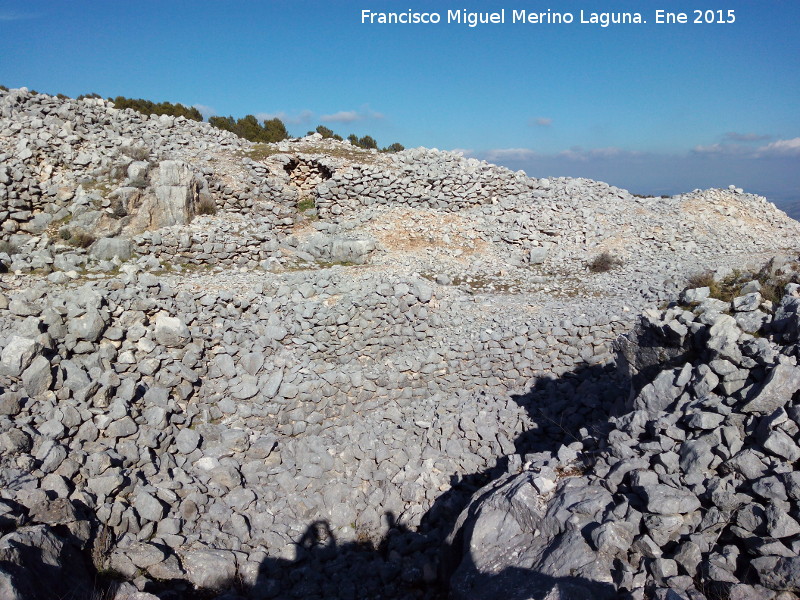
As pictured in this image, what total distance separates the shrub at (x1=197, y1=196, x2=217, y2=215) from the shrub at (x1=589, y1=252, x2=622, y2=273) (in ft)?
38.8

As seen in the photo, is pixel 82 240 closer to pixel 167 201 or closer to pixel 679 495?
pixel 167 201

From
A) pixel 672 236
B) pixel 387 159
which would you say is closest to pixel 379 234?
pixel 387 159

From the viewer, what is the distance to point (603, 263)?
13.4m

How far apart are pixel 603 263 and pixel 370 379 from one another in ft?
26.4

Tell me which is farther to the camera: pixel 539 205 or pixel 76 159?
pixel 539 205

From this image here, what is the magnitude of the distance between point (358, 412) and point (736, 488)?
21.7 feet

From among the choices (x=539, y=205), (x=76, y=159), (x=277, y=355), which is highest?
(x=76, y=159)

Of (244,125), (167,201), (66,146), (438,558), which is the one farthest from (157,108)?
(438,558)

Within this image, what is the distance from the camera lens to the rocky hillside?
4.39 m

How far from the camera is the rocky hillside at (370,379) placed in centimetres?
439

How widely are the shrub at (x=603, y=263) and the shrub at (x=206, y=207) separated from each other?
11.8 m

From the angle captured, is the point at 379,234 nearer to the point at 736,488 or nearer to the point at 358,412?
the point at 358,412

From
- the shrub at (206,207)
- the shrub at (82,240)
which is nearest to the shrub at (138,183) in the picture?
the shrub at (206,207)

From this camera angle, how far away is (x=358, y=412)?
938 cm
